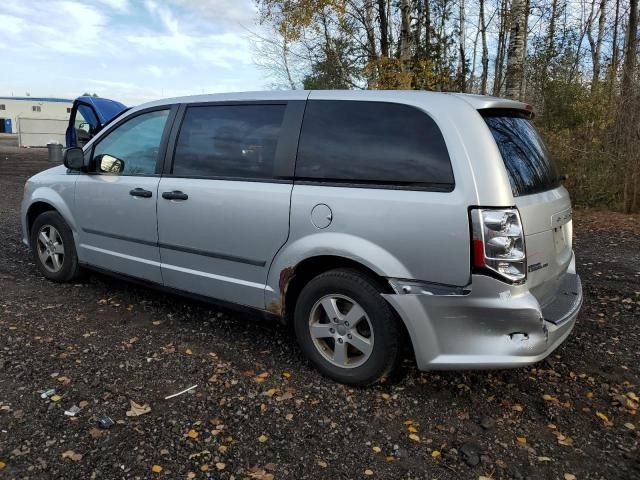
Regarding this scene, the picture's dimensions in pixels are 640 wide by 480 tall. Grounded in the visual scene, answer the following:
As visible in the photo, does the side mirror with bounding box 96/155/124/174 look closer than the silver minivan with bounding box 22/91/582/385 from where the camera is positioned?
No

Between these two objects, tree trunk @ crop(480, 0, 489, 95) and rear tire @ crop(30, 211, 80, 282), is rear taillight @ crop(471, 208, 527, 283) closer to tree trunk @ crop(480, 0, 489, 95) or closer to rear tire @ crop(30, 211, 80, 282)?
rear tire @ crop(30, 211, 80, 282)

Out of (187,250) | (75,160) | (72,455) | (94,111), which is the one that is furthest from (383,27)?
(72,455)

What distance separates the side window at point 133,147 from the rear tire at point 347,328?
1.79 metres

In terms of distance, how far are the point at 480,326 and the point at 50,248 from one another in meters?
4.18

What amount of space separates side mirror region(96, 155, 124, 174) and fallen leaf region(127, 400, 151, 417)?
2154 millimetres

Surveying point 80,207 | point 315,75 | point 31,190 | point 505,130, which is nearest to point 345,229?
point 505,130

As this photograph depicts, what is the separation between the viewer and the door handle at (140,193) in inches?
159

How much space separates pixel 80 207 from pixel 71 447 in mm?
2588

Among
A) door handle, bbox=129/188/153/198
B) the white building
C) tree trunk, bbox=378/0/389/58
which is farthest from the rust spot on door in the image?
the white building

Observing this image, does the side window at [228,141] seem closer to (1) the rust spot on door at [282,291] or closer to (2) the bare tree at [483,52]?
(1) the rust spot on door at [282,291]

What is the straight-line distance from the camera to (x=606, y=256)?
21.6 feet

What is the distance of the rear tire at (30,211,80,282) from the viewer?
4926 mm

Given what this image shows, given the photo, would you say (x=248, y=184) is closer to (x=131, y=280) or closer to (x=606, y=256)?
(x=131, y=280)

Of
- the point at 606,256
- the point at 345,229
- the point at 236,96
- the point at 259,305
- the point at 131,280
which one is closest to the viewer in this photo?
the point at 345,229
